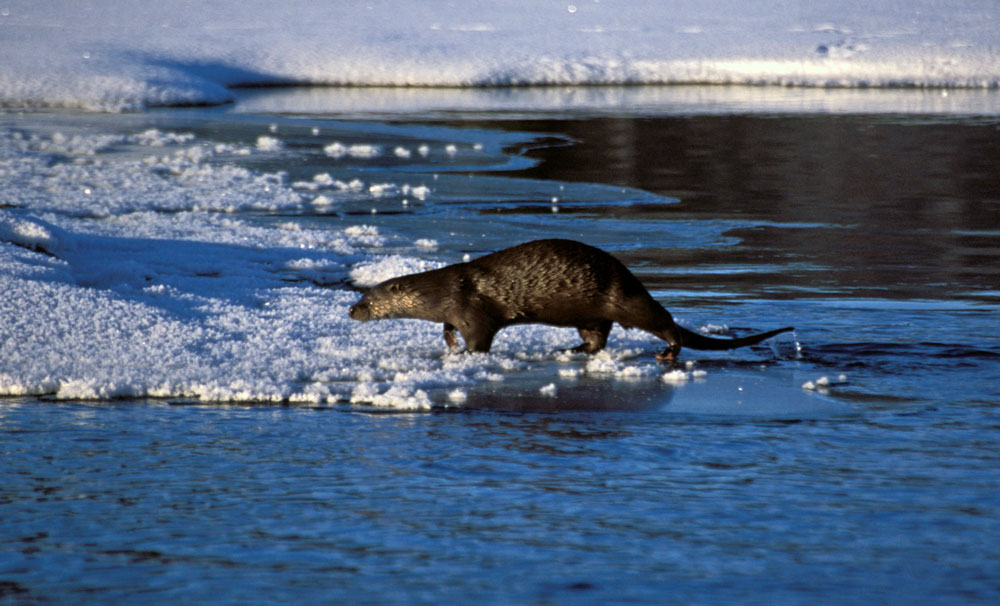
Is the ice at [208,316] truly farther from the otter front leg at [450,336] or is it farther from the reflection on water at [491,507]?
the reflection on water at [491,507]

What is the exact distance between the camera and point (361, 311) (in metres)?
6.61

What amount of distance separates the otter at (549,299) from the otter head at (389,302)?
0.05 ft

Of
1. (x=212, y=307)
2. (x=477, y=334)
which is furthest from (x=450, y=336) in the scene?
(x=212, y=307)

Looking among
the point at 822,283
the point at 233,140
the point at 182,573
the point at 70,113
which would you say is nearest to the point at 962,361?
the point at 822,283

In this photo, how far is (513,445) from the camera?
450 centimetres

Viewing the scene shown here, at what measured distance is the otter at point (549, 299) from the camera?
6012 millimetres

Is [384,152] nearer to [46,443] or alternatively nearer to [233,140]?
[233,140]

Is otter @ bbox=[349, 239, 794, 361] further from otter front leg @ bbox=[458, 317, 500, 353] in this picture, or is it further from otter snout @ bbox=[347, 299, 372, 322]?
otter snout @ bbox=[347, 299, 372, 322]

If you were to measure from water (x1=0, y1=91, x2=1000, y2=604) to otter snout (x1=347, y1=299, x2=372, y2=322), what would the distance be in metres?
0.41

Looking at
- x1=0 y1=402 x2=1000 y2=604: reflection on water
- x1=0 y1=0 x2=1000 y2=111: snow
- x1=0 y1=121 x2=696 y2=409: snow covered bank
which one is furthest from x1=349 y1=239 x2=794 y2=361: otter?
x1=0 y1=0 x2=1000 y2=111: snow

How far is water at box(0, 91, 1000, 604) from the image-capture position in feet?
10.6

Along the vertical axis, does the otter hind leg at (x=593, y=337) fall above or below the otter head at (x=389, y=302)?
below

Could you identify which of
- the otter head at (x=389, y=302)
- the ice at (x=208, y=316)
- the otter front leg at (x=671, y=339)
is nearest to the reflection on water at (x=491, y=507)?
the ice at (x=208, y=316)

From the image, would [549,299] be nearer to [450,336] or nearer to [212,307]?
[450,336]
